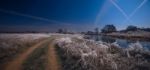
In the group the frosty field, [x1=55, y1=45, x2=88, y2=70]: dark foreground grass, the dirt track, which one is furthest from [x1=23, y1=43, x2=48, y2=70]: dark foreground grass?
[x1=55, y1=45, x2=88, y2=70]: dark foreground grass

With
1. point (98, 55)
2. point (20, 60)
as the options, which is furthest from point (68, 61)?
point (20, 60)

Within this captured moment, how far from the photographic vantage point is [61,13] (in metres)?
A: 6.32

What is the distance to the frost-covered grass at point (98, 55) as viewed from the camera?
5.32 meters

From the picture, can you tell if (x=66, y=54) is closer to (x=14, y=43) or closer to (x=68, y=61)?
(x=68, y=61)

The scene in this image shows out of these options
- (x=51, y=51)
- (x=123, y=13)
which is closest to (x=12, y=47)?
(x=51, y=51)

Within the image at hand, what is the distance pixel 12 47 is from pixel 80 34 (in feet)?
7.79

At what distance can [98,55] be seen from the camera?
227 inches

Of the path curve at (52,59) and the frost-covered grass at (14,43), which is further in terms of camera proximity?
the frost-covered grass at (14,43)

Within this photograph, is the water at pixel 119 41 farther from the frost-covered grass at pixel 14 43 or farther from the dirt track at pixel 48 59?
the frost-covered grass at pixel 14 43

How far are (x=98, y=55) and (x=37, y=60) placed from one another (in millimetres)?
1941

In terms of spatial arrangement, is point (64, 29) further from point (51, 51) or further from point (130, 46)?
point (130, 46)

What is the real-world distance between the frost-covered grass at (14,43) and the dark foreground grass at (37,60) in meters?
0.37

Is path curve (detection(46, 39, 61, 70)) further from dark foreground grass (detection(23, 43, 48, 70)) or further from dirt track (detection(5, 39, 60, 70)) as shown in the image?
dark foreground grass (detection(23, 43, 48, 70))

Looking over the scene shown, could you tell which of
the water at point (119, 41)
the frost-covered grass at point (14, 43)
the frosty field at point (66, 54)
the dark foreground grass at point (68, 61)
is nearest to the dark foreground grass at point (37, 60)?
the frosty field at point (66, 54)
